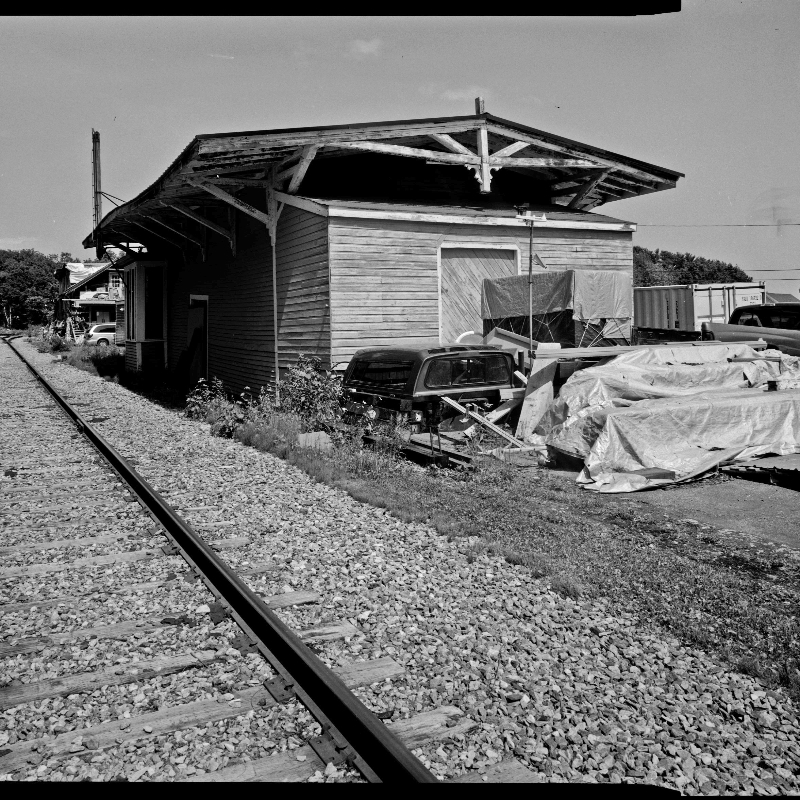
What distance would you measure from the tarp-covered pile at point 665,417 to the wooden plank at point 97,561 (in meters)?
4.48

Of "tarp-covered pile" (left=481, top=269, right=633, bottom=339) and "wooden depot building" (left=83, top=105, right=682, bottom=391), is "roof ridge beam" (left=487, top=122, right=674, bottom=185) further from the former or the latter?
"tarp-covered pile" (left=481, top=269, right=633, bottom=339)

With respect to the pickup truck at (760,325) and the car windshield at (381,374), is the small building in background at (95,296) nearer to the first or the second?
the pickup truck at (760,325)

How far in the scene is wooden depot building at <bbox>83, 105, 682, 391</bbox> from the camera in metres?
13.8

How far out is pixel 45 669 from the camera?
396cm

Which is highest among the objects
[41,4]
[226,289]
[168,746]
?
[226,289]

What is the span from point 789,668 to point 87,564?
15.2ft

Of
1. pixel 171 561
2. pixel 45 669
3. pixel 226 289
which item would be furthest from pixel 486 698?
pixel 226 289

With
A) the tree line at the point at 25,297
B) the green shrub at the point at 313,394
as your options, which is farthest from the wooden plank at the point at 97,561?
the tree line at the point at 25,297

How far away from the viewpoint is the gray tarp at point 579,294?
12.4 meters

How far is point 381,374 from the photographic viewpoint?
11.0 meters

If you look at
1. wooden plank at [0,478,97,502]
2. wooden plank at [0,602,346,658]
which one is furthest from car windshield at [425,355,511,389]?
wooden plank at [0,602,346,658]

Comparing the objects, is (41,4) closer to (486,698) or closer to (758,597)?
(486,698)

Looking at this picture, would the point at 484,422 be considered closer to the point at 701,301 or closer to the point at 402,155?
the point at 402,155

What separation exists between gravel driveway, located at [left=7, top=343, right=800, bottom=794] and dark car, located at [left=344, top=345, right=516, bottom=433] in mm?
3165
